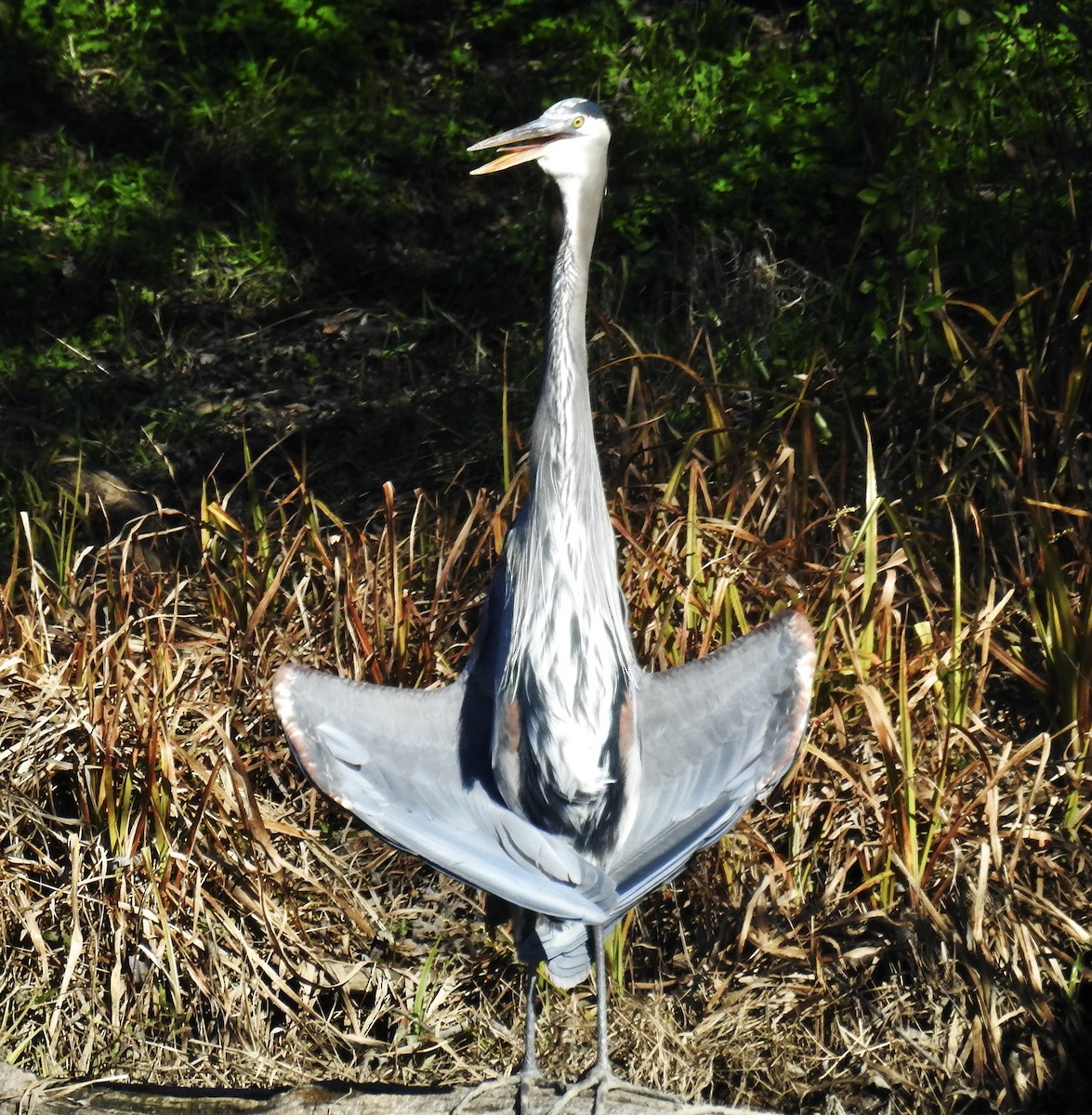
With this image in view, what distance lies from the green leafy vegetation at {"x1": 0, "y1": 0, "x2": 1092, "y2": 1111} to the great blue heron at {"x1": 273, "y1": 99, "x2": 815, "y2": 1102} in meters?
0.56

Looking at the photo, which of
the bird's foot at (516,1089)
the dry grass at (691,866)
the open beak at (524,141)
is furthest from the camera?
the dry grass at (691,866)

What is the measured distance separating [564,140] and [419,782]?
1.40 meters

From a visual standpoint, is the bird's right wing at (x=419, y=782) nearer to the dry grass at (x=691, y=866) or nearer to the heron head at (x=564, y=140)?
the dry grass at (x=691, y=866)

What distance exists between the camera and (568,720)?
301cm

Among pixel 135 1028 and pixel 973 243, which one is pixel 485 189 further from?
pixel 135 1028

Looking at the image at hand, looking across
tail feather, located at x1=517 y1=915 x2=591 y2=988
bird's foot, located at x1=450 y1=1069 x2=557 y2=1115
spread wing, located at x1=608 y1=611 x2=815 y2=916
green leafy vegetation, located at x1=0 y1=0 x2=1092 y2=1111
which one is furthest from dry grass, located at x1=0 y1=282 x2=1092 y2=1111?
tail feather, located at x1=517 y1=915 x2=591 y2=988

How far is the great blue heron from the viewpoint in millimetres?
2949

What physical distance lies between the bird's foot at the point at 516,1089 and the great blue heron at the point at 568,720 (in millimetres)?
13

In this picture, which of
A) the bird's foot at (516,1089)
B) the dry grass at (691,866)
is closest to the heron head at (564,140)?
the dry grass at (691,866)

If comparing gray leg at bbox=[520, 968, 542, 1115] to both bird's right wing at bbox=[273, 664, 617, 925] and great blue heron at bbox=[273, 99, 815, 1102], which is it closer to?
great blue heron at bbox=[273, 99, 815, 1102]

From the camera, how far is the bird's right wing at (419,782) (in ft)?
9.39

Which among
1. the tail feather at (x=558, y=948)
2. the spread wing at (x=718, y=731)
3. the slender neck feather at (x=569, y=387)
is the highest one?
the slender neck feather at (x=569, y=387)

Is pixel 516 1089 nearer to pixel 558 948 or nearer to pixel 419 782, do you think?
pixel 558 948

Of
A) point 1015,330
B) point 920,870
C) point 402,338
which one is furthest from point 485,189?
point 920,870
